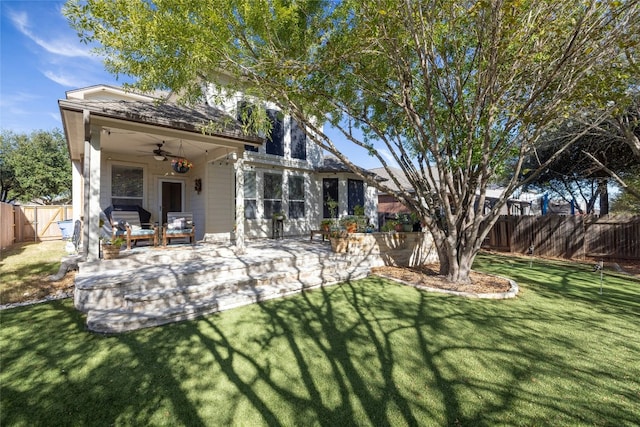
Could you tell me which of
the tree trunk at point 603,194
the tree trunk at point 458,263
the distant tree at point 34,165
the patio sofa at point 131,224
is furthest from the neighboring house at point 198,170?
the distant tree at point 34,165

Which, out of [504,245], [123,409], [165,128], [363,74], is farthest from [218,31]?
[504,245]

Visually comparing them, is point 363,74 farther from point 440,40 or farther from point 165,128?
point 165,128

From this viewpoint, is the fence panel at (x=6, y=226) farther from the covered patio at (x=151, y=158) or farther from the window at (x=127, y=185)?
the window at (x=127, y=185)

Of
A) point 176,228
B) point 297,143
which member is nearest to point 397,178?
point 297,143

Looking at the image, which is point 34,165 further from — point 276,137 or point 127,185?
point 276,137

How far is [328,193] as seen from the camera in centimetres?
1297

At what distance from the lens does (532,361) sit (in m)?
3.15

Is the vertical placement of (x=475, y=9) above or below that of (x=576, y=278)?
above

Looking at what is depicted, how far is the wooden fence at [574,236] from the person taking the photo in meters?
9.85

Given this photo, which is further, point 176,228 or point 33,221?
point 33,221

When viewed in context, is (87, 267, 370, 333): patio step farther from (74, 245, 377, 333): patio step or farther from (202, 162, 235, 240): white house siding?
(202, 162, 235, 240): white house siding

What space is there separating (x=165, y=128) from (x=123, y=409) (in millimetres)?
5558

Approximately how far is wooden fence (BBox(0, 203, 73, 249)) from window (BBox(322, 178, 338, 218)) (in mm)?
12652

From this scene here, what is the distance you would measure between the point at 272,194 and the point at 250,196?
1.01 meters
